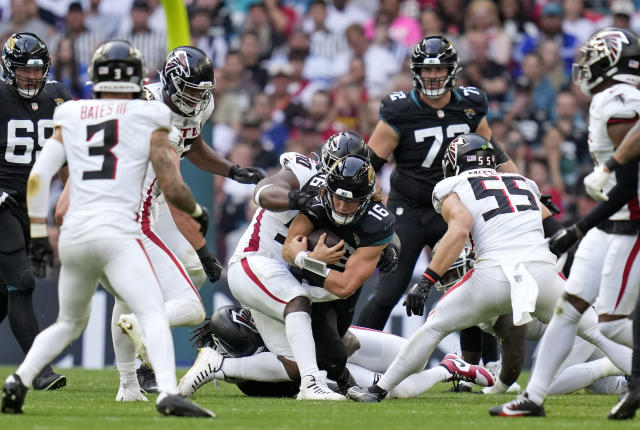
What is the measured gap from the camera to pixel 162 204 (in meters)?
7.84

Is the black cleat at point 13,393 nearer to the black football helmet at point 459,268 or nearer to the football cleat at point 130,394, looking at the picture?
the football cleat at point 130,394

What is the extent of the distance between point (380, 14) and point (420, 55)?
5.85 m

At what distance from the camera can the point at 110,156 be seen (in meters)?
5.64

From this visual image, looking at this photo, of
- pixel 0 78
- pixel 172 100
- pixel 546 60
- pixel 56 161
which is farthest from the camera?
pixel 546 60

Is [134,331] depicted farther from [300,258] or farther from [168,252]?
[300,258]

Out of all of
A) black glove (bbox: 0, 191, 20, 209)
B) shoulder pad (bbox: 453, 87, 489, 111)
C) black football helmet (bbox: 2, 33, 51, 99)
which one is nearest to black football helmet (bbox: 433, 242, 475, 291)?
shoulder pad (bbox: 453, 87, 489, 111)

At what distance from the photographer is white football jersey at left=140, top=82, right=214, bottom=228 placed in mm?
7203

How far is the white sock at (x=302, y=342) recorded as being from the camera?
22.5 feet

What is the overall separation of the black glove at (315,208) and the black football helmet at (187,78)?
109cm

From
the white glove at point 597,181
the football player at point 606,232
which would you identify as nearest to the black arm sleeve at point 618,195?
the football player at point 606,232

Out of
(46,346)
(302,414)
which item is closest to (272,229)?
(302,414)

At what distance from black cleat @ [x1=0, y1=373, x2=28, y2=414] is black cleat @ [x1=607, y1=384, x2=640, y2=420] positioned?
9.32 ft

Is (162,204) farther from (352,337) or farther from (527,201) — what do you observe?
(527,201)

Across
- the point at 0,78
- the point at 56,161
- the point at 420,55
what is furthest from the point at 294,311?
the point at 0,78
